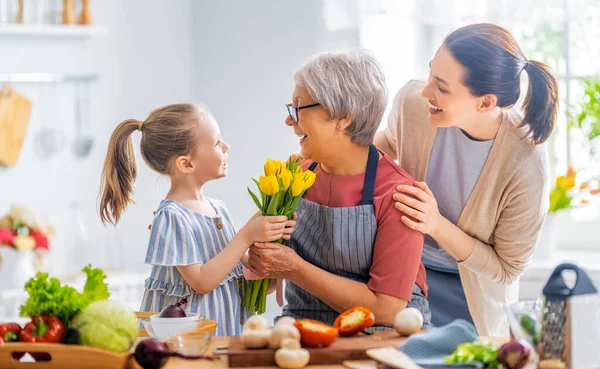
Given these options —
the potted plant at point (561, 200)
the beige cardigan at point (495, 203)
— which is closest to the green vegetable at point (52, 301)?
the beige cardigan at point (495, 203)

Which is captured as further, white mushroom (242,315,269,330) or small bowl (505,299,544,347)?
white mushroom (242,315,269,330)

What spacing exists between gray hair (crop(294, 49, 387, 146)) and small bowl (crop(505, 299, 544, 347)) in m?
0.72

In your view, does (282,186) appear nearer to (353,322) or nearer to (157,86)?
(353,322)

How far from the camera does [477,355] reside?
5.50ft

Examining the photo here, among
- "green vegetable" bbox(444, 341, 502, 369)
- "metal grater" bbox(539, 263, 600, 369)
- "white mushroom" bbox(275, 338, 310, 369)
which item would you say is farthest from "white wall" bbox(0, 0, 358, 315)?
"metal grater" bbox(539, 263, 600, 369)

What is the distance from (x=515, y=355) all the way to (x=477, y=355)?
0.08 metres

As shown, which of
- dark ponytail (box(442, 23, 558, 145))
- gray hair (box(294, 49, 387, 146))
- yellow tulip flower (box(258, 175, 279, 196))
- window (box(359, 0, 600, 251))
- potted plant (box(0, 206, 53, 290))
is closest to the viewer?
yellow tulip flower (box(258, 175, 279, 196))

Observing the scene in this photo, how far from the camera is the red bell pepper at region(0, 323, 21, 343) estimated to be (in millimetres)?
1768

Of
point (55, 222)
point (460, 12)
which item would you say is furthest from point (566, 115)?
point (55, 222)

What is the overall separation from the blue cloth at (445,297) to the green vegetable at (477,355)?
941mm

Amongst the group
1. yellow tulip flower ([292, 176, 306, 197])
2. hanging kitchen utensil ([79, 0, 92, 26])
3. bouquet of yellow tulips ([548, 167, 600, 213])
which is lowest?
bouquet of yellow tulips ([548, 167, 600, 213])

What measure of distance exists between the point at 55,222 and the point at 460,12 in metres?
2.02

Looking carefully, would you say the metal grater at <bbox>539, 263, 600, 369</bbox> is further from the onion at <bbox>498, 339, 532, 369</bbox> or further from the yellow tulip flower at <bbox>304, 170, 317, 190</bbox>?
the yellow tulip flower at <bbox>304, 170, 317, 190</bbox>

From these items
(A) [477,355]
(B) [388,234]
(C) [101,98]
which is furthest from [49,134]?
(A) [477,355]
